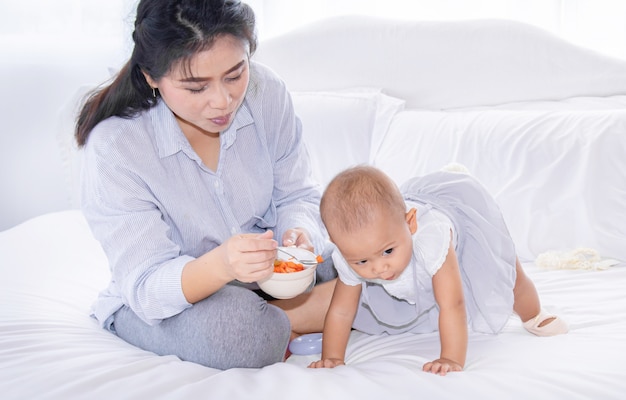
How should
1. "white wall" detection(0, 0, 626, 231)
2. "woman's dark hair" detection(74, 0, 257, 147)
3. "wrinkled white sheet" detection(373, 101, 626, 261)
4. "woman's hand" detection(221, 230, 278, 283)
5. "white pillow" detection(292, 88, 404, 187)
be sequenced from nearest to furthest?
"woman's hand" detection(221, 230, 278, 283)
"woman's dark hair" detection(74, 0, 257, 147)
"wrinkled white sheet" detection(373, 101, 626, 261)
"white pillow" detection(292, 88, 404, 187)
"white wall" detection(0, 0, 626, 231)

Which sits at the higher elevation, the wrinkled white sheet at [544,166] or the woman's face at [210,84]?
the woman's face at [210,84]

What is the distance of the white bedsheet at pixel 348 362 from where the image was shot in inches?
41.6

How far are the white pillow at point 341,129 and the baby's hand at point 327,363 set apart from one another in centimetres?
93

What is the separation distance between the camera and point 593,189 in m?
1.79

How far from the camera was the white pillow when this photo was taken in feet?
7.23

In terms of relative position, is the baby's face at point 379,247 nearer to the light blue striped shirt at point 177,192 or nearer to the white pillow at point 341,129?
the light blue striped shirt at point 177,192

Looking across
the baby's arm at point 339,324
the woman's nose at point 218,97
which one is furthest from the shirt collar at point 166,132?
the baby's arm at point 339,324

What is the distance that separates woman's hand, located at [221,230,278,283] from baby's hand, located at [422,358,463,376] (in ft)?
1.00

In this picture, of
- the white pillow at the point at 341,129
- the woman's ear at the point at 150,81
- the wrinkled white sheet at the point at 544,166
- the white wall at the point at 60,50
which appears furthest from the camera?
the white wall at the point at 60,50

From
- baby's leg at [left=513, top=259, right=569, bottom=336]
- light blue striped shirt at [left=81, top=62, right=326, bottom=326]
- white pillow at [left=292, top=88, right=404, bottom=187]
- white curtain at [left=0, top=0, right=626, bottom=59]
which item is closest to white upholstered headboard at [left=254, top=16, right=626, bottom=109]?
white pillow at [left=292, top=88, right=404, bottom=187]

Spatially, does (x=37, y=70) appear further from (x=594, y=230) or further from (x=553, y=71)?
(x=594, y=230)

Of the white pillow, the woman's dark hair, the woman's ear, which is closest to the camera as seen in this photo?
the woman's dark hair

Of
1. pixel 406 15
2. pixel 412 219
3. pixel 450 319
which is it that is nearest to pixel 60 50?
pixel 406 15

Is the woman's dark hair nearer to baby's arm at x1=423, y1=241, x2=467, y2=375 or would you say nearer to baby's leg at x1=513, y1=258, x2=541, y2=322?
baby's arm at x1=423, y1=241, x2=467, y2=375
